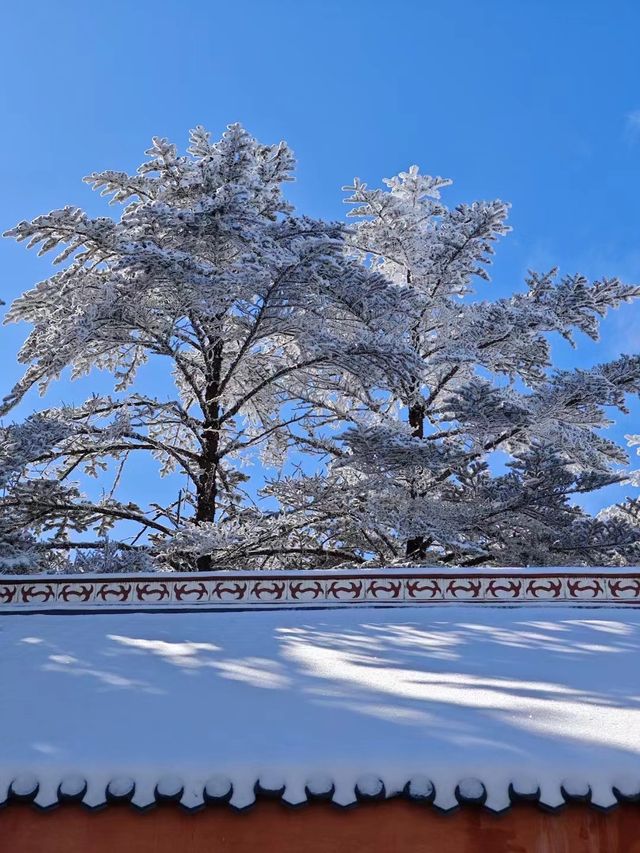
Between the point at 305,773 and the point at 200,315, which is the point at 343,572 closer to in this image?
the point at 305,773

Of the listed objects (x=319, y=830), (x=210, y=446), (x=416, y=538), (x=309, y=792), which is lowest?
(x=319, y=830)

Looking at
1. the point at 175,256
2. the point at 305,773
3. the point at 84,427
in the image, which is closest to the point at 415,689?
the point at 305,773

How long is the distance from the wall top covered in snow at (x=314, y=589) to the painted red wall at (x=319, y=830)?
366 centimetres

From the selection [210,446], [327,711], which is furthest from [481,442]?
[327,711]

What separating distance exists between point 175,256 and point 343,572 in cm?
606

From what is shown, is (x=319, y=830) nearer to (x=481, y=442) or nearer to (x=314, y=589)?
(x=314, y=589)

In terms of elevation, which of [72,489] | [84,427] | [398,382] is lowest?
[72,489]

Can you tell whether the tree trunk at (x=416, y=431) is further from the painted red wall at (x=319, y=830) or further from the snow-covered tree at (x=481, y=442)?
the painted red wall at (x=319, y=830)

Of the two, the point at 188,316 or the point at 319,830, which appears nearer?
the point at 319,830

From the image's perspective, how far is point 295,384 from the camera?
52.0ft

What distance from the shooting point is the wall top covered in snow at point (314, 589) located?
748 cm

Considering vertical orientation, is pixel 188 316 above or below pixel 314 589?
above

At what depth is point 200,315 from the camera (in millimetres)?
13828

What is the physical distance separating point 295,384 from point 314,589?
333 inches
